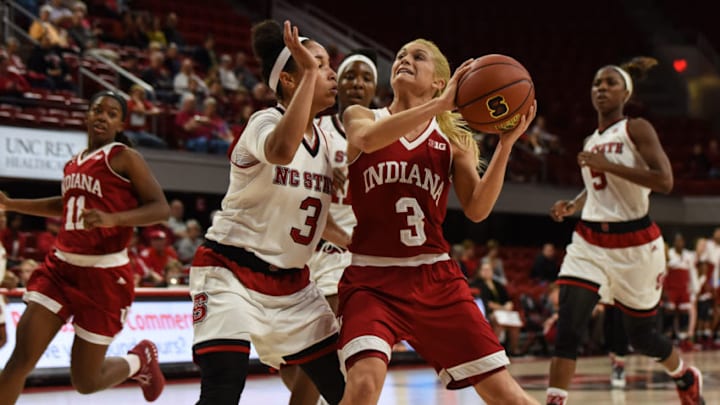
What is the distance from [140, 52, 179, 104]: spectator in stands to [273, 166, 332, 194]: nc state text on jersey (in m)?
11.0

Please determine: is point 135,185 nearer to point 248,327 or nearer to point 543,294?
point 248,327

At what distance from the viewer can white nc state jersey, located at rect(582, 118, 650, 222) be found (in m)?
7.43

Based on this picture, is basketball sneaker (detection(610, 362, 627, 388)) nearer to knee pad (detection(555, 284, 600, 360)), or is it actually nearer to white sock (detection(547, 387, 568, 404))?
knee pad (detection(555, 284, 600, 360))

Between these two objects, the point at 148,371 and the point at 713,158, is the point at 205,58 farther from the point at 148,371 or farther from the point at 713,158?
the point at 713,158

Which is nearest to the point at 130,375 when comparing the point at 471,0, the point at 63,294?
the point at 63,294

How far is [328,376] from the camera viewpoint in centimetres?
458

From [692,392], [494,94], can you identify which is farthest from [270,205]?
[692,392]

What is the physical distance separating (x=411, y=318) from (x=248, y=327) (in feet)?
2.28

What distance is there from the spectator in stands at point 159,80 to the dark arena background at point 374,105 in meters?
0.03

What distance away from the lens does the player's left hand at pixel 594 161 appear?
23.4 feet

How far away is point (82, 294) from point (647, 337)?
12.6 ft

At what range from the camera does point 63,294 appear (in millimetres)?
6023

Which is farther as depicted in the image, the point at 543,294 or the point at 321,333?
the point at 543,294

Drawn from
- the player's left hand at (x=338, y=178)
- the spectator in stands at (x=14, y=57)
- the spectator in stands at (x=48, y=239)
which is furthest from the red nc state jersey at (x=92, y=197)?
the spectator in stands at (x=14, y=57)
